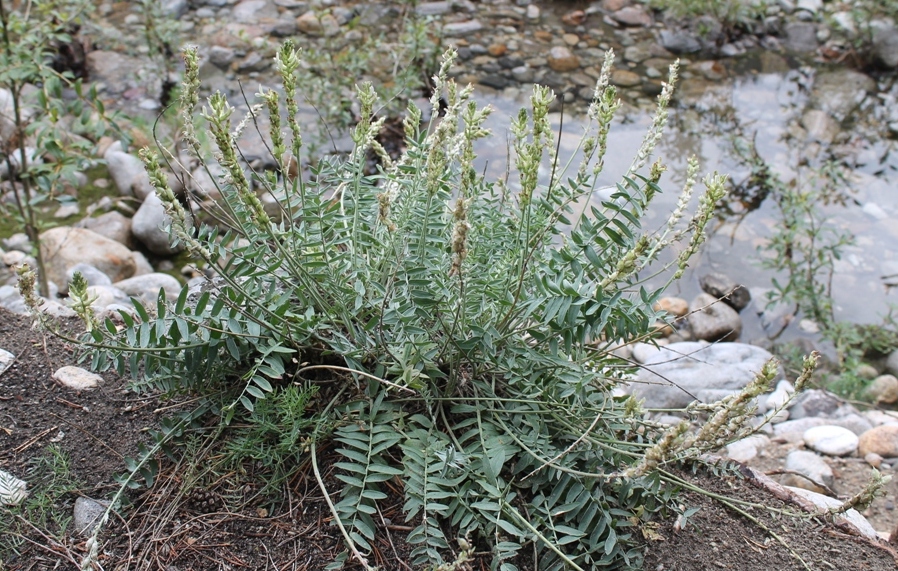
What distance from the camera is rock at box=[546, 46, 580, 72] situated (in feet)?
23.5

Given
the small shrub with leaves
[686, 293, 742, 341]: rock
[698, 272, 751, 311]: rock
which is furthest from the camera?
[698, 272, 751, 311]: rock

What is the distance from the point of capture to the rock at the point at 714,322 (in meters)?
5.07

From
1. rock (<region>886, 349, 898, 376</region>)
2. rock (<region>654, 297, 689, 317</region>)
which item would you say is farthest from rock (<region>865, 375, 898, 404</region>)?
rock (<region>654, 297, 689, 317</region>)

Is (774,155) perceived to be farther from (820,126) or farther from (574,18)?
(574,18)

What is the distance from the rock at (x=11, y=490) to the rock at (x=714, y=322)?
3.99m

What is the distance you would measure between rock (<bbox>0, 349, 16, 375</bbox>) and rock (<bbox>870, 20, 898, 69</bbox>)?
7.60 metres

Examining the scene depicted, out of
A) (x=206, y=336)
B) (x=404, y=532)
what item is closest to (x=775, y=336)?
(x=404, y=532)

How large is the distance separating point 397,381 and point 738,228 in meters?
4.53

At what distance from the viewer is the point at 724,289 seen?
5.34m

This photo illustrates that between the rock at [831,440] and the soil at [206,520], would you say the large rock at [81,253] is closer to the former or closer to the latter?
the soil at [206,520]

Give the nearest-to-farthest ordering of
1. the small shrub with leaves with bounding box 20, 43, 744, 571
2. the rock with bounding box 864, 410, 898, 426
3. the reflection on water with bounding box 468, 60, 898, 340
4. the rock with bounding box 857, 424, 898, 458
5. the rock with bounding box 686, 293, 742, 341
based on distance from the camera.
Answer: the small shrub with leaves with bounding box 20, 43, 744, 571 → the rock with bounding box 857, 424, 898, 458 → the rock with bounding box 864, 410, 898, 426 → the rock with bounding box 686, 293, 742, 341 → the reflection on water with bounding box 468, 60, 898, 340

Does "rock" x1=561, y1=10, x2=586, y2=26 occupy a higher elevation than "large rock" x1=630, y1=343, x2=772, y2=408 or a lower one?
higher

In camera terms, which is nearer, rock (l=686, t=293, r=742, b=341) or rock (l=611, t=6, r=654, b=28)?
rock (l=686, t=293, r=742, b=341)

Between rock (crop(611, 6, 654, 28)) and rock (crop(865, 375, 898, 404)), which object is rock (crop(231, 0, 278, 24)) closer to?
rock (crop(611, 6, 654, 28))
